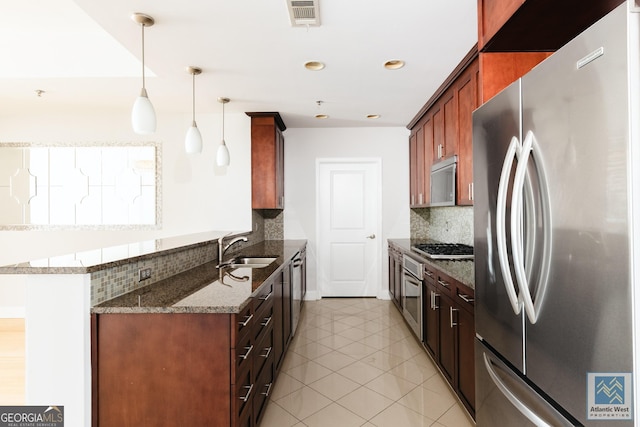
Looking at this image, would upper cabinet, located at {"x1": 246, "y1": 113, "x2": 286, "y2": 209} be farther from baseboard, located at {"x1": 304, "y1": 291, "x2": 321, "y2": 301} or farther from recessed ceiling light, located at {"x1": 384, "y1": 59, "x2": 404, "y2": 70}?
recessed ceiling light, located at {"x1": 384, "y1": 59, "x2": 404, "y2": 70}

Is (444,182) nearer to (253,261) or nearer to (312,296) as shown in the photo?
(253,261)

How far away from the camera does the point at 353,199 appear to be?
5.21 m

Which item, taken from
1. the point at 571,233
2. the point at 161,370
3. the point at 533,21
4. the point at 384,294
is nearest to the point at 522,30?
the point at 533,21

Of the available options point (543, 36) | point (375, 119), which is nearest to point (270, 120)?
point (375, 119)

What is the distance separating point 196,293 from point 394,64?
232 centimetres

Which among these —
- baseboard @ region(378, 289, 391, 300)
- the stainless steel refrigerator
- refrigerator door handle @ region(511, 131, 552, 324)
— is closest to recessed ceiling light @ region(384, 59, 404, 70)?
the stainless steel refrigerator

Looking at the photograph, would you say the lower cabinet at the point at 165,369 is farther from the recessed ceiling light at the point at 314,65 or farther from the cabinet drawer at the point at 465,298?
the recessed ceiling light at the point at 314,65

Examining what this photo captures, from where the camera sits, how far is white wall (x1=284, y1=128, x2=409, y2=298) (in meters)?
5.11

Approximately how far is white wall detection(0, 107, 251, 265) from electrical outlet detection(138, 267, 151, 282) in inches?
91.4

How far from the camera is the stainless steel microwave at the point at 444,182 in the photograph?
Answer: 3188 mm

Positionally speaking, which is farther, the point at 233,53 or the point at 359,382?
the point at 359,382

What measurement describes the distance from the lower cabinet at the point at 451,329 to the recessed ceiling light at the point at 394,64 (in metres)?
1.69

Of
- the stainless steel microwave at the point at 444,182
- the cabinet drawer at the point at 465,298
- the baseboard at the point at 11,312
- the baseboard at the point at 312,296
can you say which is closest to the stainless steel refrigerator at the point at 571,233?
the cabinet drawer at the point at 465,298

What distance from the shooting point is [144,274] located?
1.98 metres
